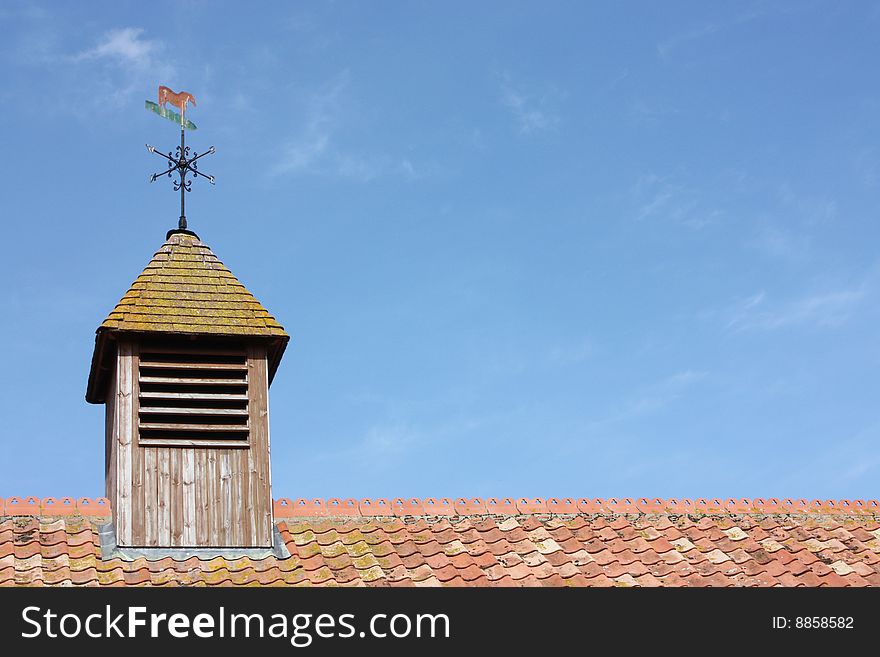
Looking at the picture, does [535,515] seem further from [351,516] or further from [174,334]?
[174,334]

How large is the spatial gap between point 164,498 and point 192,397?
47.2 inches

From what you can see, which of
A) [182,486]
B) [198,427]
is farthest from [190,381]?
[182,486]

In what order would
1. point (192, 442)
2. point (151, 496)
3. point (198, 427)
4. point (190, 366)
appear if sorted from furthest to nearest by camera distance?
point (190, 366), point (198, 427), point (192, 442), point (151, 496)

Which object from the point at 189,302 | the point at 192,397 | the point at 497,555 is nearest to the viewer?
the point at 497,555

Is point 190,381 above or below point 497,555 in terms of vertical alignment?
above

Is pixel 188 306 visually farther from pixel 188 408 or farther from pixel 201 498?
pixel 201 498

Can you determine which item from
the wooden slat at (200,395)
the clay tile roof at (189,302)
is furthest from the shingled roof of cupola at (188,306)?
the wooden slat at (200,395)

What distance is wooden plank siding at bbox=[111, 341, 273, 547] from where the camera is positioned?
15055 mm

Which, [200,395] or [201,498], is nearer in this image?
[201,498]

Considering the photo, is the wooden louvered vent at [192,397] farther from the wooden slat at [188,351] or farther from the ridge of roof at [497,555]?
the ridge of roof at [497,555]

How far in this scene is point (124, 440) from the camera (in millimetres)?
15320

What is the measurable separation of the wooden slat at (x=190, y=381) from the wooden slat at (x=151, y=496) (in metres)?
0.75

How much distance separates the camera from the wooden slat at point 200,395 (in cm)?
1567

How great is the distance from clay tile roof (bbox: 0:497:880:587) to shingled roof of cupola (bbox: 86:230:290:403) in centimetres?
190
